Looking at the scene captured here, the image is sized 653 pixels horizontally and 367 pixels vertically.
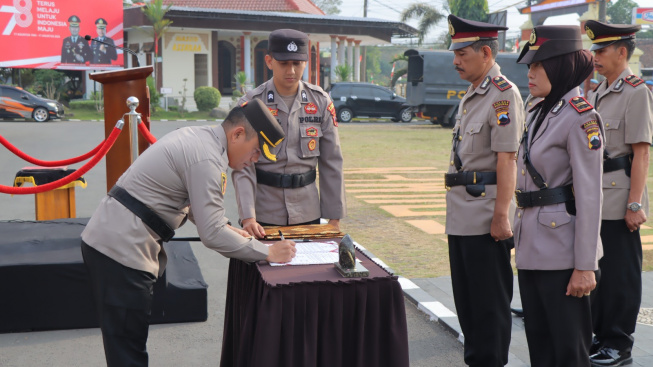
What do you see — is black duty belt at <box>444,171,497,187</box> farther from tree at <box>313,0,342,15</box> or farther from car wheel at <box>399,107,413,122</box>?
tree at <box>313,0,342,15</box>

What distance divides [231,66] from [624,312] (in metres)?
37.5

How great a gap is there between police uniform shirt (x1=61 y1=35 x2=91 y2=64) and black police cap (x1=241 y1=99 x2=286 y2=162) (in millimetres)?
34932

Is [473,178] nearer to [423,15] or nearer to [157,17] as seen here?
[157,17]

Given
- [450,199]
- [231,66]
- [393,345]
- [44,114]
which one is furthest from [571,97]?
[231,66]

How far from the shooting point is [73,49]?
35.3m

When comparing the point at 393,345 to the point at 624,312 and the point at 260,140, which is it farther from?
the point at 624,312

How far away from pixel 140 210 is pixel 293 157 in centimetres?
122

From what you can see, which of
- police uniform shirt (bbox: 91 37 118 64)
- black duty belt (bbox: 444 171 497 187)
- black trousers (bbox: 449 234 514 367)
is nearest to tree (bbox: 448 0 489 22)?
police uniform shirt (bbox: 91 37 118 64)

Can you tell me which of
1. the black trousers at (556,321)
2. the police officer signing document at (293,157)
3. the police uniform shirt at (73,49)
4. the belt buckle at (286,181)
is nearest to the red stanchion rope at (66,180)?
the police officer signing document at (293,157)

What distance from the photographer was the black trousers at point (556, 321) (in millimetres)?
3148

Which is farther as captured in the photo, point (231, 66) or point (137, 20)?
point (231, 66)

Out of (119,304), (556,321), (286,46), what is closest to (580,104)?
(556,321)

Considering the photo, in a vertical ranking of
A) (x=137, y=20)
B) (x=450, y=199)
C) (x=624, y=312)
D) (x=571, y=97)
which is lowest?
(x=624, y=312)

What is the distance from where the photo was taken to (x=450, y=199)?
395 cm
